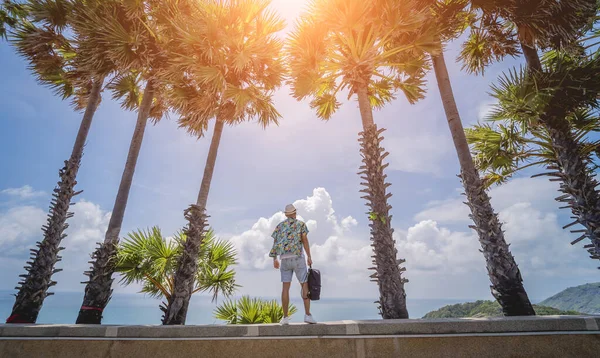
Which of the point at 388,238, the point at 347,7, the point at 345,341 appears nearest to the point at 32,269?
the point at 345,341

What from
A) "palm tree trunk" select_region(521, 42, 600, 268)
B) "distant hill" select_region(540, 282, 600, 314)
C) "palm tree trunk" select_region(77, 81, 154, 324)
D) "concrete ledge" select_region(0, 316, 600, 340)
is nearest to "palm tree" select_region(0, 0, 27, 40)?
"palm tree trunk" select_region(77, 81, 154, 324)

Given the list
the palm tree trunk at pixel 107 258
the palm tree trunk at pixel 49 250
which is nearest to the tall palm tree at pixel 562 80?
the palm tree trunk at pixel 107 258

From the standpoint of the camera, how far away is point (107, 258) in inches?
292

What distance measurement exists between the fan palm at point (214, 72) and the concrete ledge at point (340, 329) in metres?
2.51

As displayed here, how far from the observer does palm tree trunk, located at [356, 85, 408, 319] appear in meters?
5.75

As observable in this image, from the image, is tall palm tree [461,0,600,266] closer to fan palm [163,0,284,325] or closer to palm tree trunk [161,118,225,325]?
fan palm [163,0,284,325]

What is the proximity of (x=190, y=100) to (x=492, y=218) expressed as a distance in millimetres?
9224

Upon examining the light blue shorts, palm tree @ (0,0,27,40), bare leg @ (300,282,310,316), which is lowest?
bare leg @ (300,282,310,316)

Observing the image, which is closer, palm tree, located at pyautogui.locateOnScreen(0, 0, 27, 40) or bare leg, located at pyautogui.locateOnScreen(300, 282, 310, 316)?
bare leg, located at pyautogui.locateOnScreen(300, 282, 310, 316)

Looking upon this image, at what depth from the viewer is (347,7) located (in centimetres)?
737

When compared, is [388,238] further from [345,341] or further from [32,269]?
[32,269]

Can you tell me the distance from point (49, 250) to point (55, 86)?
625 centimetres

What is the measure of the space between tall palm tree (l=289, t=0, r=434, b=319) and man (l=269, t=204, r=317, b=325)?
6.15 ft

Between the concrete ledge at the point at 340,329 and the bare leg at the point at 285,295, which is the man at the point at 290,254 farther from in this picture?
the concrete ledge at the point at 340,329
